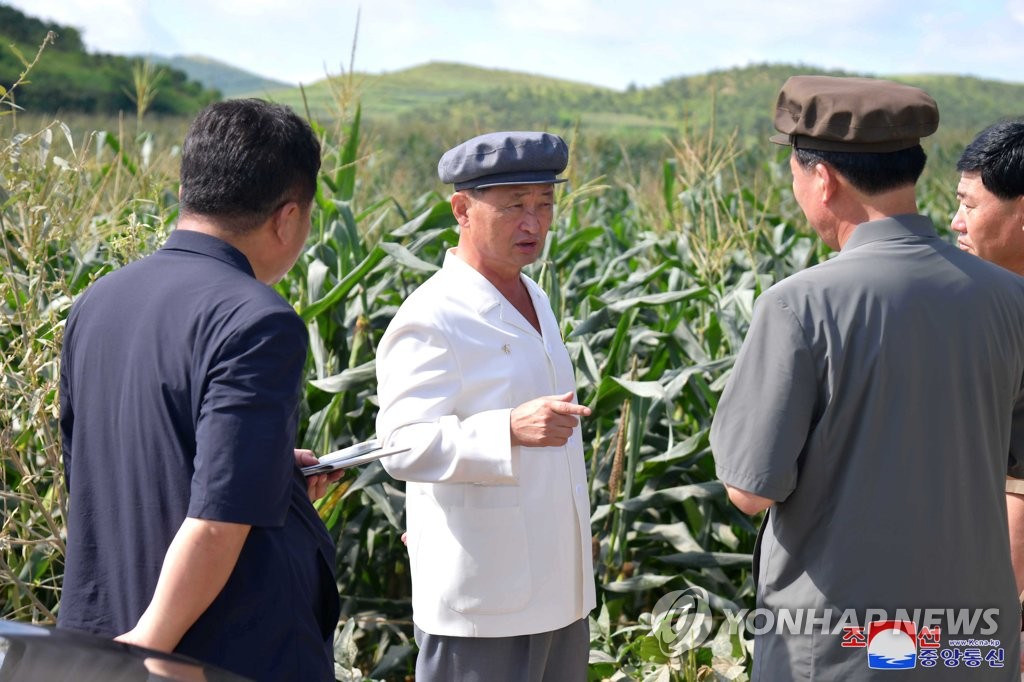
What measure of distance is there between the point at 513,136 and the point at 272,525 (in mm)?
1014

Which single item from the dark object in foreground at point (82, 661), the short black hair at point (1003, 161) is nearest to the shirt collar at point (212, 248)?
the dark object in foreground at point (82, 661)

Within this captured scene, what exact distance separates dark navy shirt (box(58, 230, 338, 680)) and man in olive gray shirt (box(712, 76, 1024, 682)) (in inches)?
25.7

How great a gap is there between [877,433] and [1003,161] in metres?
1.04

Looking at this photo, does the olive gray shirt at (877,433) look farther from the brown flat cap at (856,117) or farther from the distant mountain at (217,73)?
the distant mountain at (217,73)

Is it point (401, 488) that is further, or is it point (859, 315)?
point (401, 488)

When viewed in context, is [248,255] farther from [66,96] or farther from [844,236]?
[66,96]

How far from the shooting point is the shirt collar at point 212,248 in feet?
5.33

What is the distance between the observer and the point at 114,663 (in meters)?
1.37

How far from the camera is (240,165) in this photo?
1611 mm

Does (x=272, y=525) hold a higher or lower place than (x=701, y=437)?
higher

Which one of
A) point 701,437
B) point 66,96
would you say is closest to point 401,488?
point 701,437

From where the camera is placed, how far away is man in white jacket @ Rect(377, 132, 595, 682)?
2.06m

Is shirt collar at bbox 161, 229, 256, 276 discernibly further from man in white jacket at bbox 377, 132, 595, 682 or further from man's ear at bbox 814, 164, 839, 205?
man's ear at bbox 814, 164, 839, 205

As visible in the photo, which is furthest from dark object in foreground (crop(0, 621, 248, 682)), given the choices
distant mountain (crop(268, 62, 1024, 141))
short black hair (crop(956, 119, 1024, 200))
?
distant mountain (crop(268, 62, 1024, 141))
